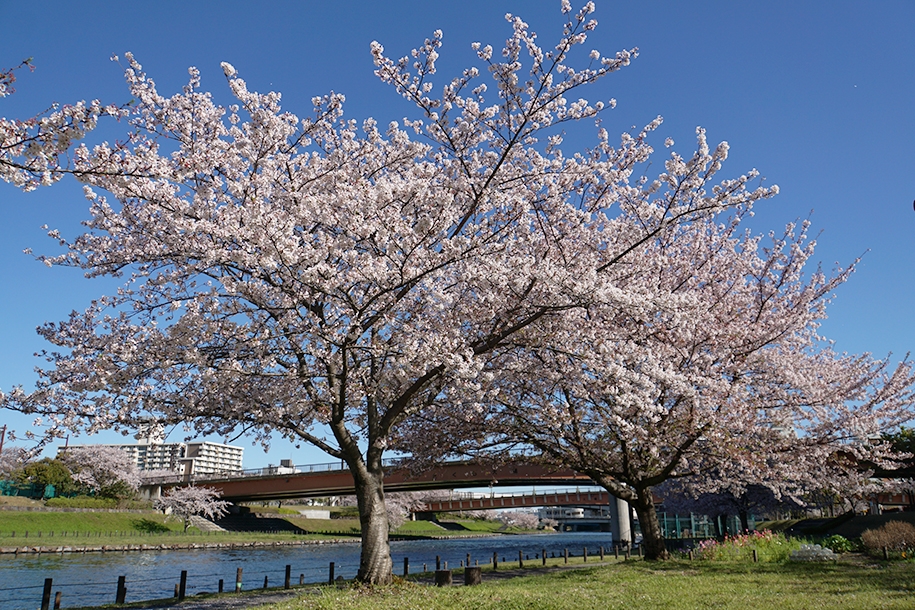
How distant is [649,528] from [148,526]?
53327 mm

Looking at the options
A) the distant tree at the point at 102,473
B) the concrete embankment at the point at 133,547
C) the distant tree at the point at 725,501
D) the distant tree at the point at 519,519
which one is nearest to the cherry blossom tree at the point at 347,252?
the distant tree at the point at 725,501

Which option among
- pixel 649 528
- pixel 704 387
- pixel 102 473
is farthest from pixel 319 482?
pixel 704 387

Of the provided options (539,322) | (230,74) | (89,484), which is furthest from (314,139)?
(89,484)

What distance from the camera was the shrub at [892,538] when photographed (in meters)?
18.4

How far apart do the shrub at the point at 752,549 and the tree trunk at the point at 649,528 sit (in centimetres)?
178

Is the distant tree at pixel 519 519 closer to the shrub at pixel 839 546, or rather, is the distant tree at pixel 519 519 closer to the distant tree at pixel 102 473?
the distant tree at pixel 102 473

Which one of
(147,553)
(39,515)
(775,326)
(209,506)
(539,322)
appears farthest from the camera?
(209,506)

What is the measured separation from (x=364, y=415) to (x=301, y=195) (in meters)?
7.59

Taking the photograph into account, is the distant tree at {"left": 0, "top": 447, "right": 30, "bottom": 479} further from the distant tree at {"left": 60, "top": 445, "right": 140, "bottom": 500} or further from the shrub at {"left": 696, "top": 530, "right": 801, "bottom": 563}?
the shrub at {"left": 696, "top": 530, "right": 801, "bottom": 563}

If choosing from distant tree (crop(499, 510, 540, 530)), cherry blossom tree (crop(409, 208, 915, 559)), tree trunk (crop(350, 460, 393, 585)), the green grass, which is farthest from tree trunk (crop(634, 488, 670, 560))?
distant tree (crop(499, 510, 540, 530))

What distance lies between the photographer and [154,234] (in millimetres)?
12078

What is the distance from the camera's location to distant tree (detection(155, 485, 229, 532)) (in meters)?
60.5

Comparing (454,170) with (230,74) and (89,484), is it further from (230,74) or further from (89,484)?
(89,484)

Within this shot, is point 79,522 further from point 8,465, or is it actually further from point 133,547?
point 8,465
